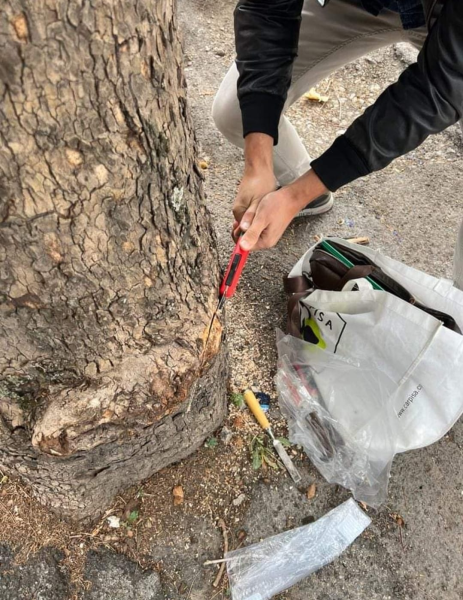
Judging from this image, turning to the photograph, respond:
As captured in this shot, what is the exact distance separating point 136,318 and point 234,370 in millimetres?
788

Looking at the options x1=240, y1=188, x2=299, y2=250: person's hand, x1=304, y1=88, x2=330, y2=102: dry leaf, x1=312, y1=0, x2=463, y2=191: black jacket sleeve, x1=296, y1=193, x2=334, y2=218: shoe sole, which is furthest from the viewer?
x1=304, y1=88, x2=330, y2=102: dry leaf

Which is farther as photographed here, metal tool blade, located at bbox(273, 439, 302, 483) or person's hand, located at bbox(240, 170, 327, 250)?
metal tool blade, located at bbox(273, 439, 302, 483)

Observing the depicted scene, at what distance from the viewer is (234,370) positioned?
5.69 feet

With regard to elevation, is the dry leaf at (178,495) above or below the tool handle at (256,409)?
below

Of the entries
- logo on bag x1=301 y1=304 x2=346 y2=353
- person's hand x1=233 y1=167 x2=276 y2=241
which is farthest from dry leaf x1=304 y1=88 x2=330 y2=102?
logo on bag x1=301 y1=304 x2=346 y2=353

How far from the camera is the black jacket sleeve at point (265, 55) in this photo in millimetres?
1370

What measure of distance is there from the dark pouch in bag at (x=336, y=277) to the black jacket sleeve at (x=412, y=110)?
0.39 metres

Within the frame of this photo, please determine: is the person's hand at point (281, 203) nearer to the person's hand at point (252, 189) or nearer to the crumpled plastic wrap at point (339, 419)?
the person's hand at point (252, 189)

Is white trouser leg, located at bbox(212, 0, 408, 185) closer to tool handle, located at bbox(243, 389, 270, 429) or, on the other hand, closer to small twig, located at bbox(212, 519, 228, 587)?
tool handle, located at bbox(243, 389, 270, 429)

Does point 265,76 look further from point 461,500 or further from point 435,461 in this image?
point 461,500

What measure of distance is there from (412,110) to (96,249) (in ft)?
2.74

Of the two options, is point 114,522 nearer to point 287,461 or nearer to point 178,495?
point 178,495

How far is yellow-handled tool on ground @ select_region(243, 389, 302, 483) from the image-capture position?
157 cm

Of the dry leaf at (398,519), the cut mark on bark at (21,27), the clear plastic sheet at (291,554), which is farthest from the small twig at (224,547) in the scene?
the cut mark on bark at (21,27)
